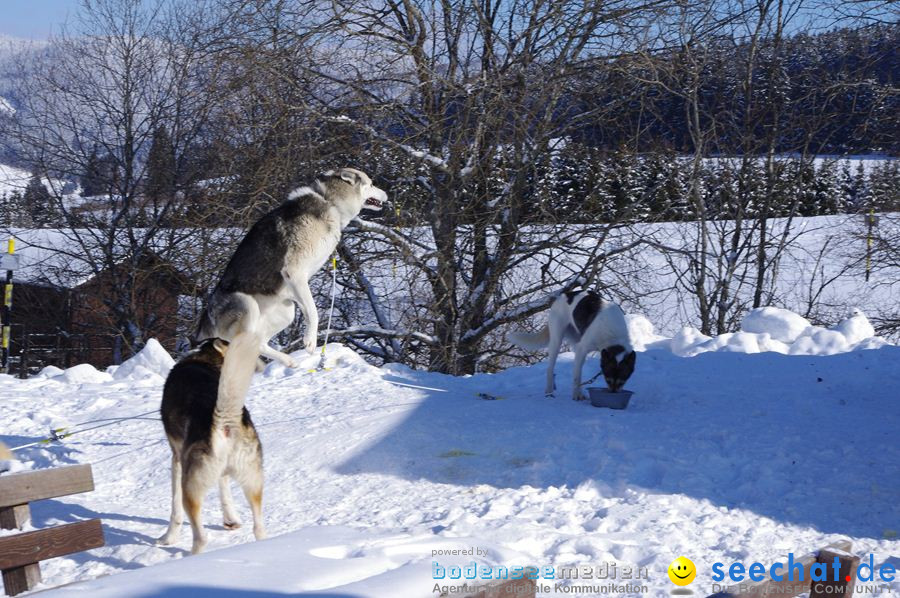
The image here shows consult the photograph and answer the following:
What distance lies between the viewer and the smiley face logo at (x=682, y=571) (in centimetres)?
459

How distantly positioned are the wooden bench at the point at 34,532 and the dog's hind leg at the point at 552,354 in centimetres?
546

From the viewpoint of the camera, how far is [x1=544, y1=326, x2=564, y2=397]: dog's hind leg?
31.6 ft

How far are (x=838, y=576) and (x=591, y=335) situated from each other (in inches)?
234

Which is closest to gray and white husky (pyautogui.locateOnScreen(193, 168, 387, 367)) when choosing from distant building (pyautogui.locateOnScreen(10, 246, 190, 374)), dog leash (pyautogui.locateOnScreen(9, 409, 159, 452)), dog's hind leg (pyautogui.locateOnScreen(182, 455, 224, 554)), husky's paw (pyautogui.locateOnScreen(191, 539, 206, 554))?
dog's hind leg (pyautogui.locateOnScreen(182, 455, 224, 554))

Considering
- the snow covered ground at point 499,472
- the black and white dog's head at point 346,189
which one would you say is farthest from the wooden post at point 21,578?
the black and white dog's head at point 346,189

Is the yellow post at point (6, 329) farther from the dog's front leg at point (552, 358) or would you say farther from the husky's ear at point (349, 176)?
the husky's ear at point (349, 176)

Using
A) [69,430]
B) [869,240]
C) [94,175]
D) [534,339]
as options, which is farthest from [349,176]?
[94,175]

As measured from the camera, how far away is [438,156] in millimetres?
14742

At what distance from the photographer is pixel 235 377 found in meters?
4.82

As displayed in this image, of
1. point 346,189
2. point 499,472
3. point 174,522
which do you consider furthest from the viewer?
point 346,189

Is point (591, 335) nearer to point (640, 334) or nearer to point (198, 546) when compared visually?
point (640, 334)

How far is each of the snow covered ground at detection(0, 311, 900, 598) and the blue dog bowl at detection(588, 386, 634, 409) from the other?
4.9 inches

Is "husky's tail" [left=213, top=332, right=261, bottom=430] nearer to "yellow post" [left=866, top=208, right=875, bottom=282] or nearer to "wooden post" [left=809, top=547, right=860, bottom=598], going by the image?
"wooden post" [left=809, top=547, right=860, bottom=598]

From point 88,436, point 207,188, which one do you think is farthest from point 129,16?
point 88,436
